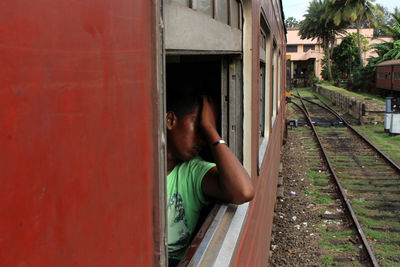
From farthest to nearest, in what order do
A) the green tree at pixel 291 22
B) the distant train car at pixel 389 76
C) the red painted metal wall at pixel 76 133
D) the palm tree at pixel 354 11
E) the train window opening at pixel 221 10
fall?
the green tree at pixel 291 22 → the palm tree at pixel 354 11 → the distant train car at pixel 389 76 → the train window opening at pixel 221 10 → the red painted metal wall at pixel 76 133

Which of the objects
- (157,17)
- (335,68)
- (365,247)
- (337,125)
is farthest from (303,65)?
(157,17)

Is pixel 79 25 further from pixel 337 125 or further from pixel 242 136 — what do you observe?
pixel 337 125

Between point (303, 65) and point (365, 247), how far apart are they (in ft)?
185

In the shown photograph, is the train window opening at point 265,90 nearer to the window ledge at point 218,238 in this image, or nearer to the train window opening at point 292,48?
the window ledge at point 218,238

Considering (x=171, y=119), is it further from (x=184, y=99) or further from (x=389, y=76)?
(x=389, y=76)

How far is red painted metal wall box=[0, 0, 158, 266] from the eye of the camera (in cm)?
55

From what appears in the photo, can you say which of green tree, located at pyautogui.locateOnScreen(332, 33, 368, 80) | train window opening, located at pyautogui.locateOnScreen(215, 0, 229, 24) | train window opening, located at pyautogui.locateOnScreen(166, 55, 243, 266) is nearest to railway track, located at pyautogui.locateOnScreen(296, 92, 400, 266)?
train window opening, located at pyautogui.locateOnScreen(166, 55, 243, 266)

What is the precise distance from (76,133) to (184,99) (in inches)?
64.5

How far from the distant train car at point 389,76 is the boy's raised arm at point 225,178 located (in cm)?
2594

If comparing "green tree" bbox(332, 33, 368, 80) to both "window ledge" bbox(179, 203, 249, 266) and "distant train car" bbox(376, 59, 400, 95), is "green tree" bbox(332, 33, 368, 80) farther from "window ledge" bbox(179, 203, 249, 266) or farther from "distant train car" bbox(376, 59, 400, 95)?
"window ledge" bbox(179, 203, 249, 266)

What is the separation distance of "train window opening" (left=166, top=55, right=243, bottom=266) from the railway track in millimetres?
3675

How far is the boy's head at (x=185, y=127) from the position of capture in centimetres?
225

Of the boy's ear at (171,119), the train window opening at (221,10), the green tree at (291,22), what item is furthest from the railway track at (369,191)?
the green tree at (291,22)

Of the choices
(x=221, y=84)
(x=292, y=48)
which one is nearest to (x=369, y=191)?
(x=221, y=84)
